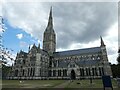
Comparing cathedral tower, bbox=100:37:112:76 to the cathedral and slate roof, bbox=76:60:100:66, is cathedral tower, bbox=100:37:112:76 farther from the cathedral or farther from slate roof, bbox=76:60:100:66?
slate roof, bbox=76:60:100:66

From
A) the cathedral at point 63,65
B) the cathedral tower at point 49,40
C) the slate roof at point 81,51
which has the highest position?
the cathedral tower at point 49,40

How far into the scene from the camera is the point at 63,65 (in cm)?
7288

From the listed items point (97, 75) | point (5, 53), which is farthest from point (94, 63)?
point (5, 53)

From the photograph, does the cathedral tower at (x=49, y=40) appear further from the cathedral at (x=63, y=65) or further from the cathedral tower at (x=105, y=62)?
the cathedral tower at (x=105, y=62)

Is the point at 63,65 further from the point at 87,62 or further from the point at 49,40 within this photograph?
the point at 49,40

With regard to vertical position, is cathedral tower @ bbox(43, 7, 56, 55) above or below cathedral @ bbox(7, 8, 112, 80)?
above

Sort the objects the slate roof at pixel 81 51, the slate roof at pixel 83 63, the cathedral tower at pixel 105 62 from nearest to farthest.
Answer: the cathedral tower at pixel 105 62
the slate roof at pixel 83 63
the slate roof at pixel 81 51

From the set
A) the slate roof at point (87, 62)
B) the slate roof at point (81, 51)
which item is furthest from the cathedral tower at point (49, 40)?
the slate roof at point (87, 62)

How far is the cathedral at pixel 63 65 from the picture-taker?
212ft

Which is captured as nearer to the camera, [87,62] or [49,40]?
[87,62]

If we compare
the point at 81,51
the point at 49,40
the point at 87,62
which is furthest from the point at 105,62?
the point at 49,40

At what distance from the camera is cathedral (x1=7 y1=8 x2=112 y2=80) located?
6450 cm

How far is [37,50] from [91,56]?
105 feet

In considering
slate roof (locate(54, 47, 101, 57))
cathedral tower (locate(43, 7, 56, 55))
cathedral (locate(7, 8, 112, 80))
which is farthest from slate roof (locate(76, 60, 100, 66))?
cathedral tower (locate(43, 7, 56, 55))
